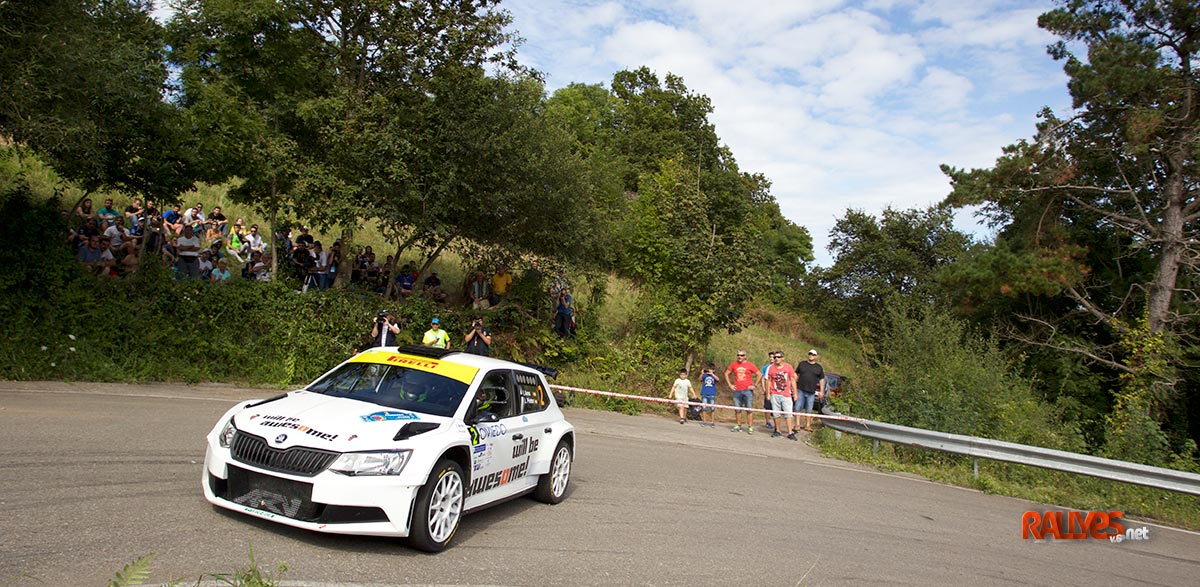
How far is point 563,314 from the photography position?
73.0ft

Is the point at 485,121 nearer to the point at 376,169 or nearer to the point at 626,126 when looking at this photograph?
the point at 376,169

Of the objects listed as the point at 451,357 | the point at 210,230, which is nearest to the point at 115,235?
the point at 210,230

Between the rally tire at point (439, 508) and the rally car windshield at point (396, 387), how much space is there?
2.26ft

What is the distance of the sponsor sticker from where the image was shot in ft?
22.8

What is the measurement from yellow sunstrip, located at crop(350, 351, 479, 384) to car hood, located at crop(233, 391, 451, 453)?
76 cm

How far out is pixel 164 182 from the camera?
15938 mm

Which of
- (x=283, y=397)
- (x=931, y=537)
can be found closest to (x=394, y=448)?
(x=283, y=397)

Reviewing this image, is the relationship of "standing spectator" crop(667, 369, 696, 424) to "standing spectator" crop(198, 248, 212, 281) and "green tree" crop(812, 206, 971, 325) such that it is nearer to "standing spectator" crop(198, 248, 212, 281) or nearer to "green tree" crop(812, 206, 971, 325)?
"standing spectator" crop(198, 248, 212, 281)

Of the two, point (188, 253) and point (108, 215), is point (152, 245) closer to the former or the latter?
point (108, 215)

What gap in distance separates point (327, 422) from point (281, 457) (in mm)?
471

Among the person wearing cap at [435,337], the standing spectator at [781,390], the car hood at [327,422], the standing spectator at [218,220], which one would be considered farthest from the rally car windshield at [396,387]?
the standing spectator at [218,220]

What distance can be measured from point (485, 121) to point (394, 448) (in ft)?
45.8

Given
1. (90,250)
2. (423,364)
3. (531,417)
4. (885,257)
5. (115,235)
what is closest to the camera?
(423,364)

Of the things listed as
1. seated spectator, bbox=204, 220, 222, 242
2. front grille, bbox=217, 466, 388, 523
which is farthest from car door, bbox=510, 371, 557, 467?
seated spectator, bbox=204, 220, 222, 242
